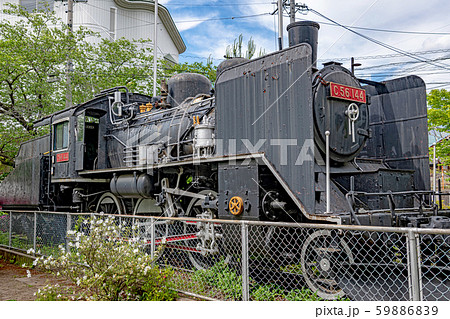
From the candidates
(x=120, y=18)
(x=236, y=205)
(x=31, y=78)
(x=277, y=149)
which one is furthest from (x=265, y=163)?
(x=120, y=18)

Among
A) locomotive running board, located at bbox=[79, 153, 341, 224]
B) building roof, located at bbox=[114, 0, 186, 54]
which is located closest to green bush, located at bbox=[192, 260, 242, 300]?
locomotive running board, located at bbox=[79, 153, 341, 224]

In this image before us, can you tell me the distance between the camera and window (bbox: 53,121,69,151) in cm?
1003

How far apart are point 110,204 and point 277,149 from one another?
592 centimetres

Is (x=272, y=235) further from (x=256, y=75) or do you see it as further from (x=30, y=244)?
(x=30, y=244)

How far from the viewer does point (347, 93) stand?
217 inches

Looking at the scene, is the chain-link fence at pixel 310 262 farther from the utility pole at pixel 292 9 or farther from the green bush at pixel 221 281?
the utility pole at pixel 292 9

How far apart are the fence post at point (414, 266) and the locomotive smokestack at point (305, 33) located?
3.64 metres

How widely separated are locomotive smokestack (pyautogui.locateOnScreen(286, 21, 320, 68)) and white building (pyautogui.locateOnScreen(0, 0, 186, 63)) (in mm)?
16719

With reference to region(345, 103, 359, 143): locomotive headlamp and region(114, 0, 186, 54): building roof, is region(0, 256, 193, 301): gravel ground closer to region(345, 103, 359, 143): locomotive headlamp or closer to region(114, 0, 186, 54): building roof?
region(345, 103, 359, 143): locomotive headlamp

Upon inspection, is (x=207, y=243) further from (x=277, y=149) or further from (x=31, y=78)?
(x=31, y=78)

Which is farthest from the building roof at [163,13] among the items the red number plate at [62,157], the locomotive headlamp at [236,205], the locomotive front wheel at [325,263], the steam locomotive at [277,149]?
the locomotive front wheel at [325,263]

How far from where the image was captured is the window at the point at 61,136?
32.9 ft

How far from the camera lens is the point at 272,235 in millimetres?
5070
